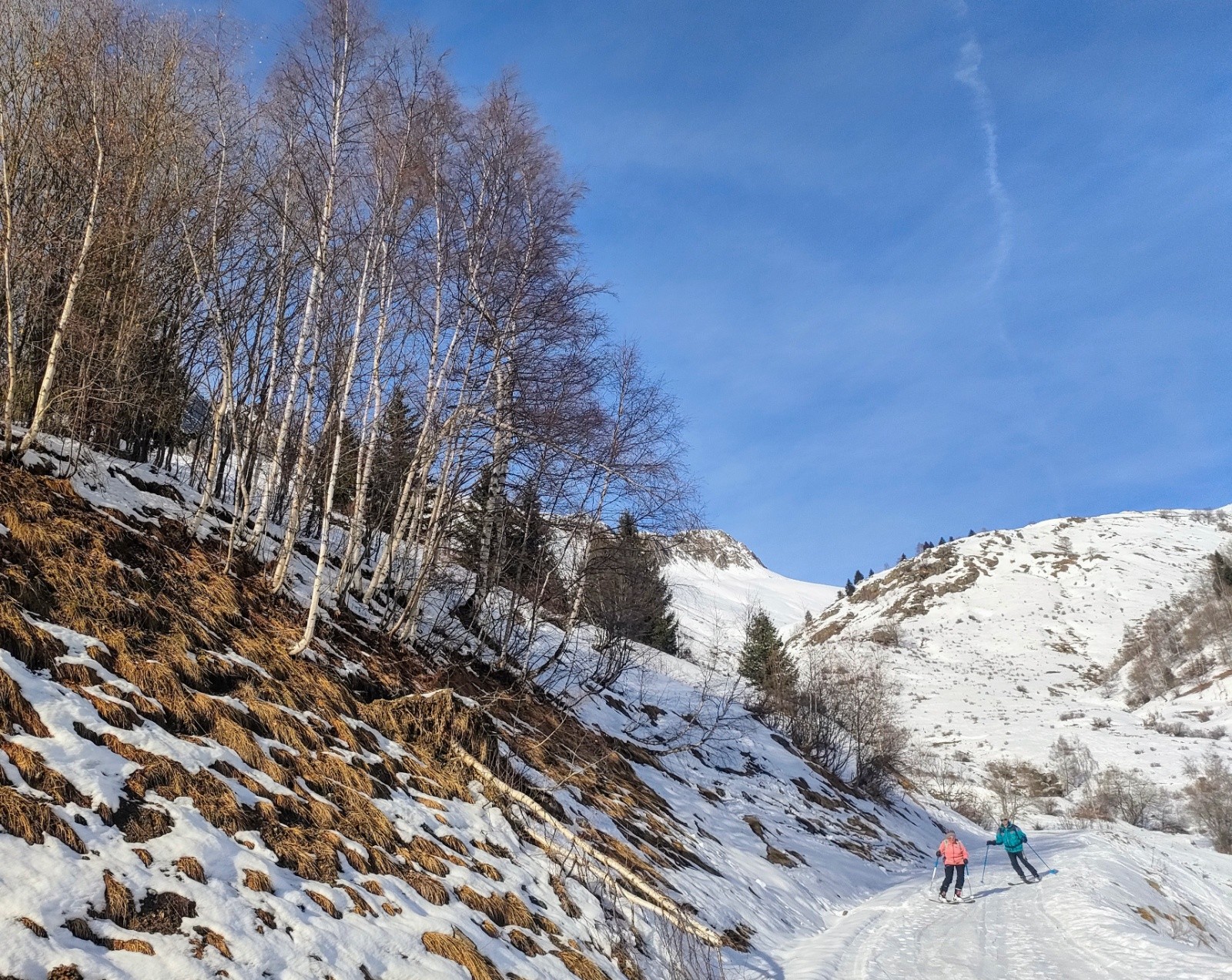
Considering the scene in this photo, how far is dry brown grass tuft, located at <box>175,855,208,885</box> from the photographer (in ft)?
14.7

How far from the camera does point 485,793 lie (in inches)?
325

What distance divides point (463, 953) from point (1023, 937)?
373 inches

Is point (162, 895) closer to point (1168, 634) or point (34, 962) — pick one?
point (34, 962)

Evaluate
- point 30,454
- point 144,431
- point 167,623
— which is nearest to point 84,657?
point 167,623

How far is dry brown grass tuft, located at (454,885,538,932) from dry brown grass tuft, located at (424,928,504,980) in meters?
0.71

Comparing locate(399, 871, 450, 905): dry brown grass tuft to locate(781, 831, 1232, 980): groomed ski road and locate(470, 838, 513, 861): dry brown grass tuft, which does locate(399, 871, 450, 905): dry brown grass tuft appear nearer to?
locate(470, 838, 513, 861): dry brown grass tuft

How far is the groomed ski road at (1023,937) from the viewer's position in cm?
876

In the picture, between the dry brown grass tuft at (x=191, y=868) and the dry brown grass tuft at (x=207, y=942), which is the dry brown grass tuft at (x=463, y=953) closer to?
the dry brown grass tuft at (x=207, y=942)

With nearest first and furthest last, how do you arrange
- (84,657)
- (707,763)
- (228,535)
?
Result: 1. (84,657)
2. (228,535)
3. (707,763)

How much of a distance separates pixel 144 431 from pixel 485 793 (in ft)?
29.0

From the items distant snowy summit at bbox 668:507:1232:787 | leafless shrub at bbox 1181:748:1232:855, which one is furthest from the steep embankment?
leafless shrub at bbox 1181:748:1232:855

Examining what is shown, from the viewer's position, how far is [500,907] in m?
6.34

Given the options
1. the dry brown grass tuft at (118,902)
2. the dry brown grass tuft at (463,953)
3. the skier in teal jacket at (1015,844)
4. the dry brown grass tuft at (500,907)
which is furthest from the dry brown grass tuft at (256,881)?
the skier in teal jacket at (1015,844)

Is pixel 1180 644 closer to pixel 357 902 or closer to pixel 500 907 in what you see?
pixel 500 907
